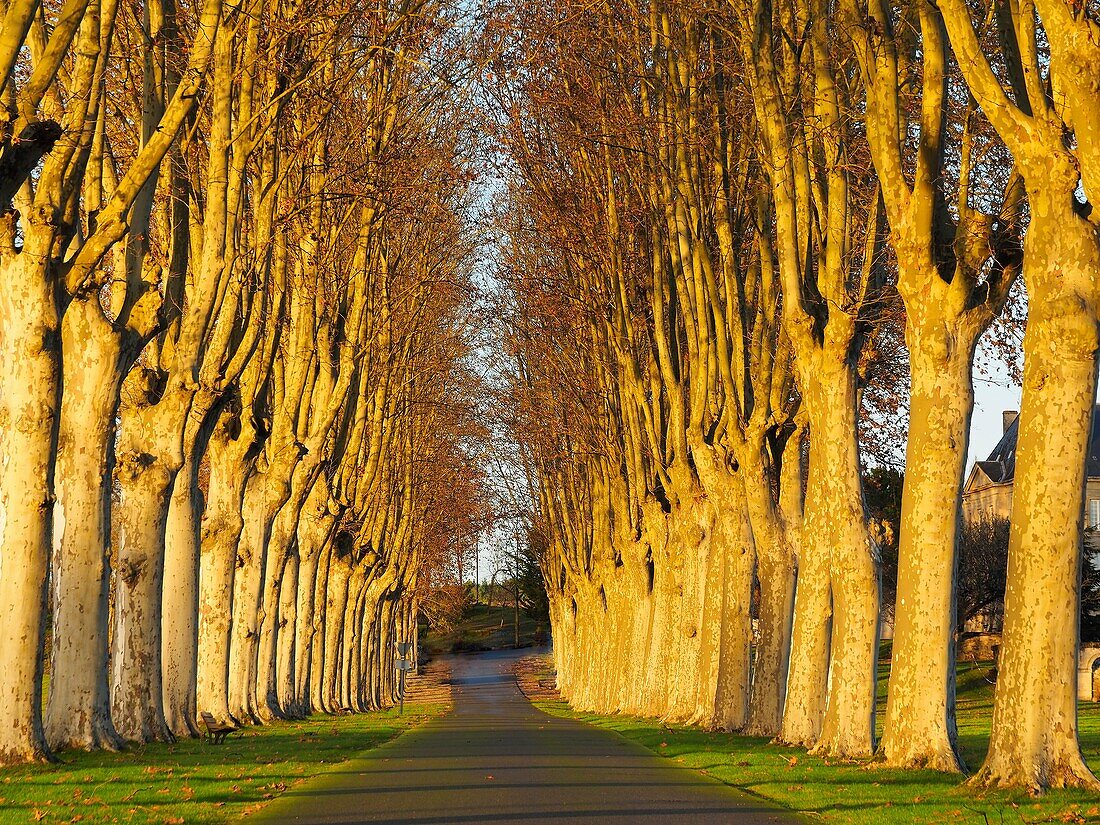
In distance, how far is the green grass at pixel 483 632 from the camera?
437 ft

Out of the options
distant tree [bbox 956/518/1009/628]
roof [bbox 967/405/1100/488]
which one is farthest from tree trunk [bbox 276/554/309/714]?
roof [bbox 967/405/1100/488]

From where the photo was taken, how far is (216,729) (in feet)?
68.9

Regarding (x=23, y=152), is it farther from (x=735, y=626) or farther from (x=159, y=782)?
(x=735, y=626)

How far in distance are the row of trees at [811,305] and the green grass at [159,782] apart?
6.58 m

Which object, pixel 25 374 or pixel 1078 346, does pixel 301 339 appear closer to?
pixel 25 374

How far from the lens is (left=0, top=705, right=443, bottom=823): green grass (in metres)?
11.0

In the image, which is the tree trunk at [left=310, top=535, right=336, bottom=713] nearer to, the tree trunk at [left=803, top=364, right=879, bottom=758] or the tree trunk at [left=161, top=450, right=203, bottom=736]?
the tree trunk at [left=161, top=450, right=203, bottom=736]

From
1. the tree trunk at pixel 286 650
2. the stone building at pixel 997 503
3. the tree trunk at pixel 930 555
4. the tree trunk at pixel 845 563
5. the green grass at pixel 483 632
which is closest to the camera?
the tree trunk at pixel 930 555

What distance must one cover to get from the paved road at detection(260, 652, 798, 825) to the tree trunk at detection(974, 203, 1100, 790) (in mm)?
2216

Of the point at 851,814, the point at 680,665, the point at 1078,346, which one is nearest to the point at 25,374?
the point at 851,814

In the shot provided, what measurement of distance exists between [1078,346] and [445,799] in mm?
6934

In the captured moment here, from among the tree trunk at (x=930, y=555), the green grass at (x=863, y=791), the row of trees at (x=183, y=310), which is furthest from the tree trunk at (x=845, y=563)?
the row of trees at (x=183, y=310)

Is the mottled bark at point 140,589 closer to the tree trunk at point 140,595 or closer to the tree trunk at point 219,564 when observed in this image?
the tree trunk at point 140,595

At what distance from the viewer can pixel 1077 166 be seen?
1183 cm
